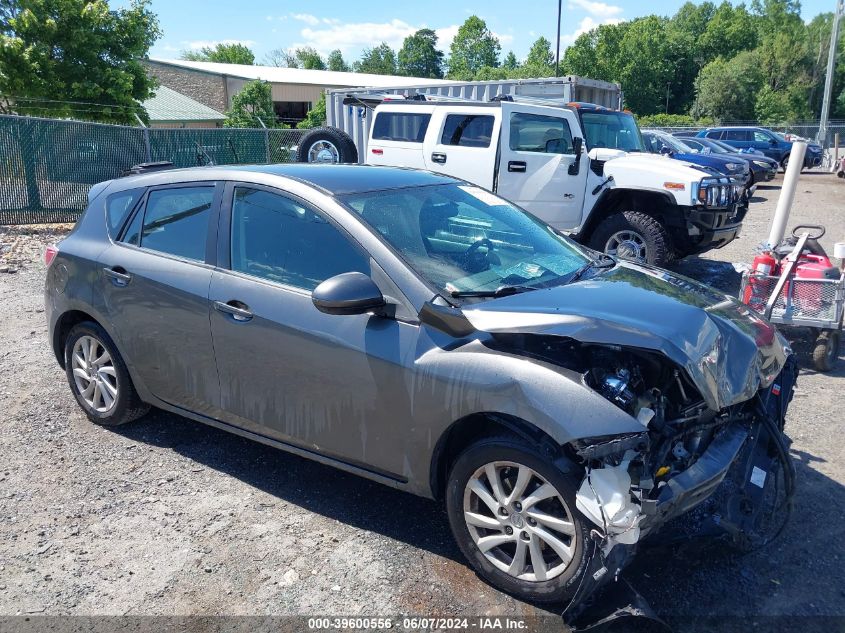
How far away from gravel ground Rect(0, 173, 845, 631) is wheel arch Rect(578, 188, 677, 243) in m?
4.22

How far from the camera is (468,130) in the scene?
368 inches

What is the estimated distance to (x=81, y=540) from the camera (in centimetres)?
359

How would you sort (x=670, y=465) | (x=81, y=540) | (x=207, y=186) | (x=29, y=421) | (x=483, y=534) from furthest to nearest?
(x=29, y=421), (x=207, y=186), (x=81, y=540), (x=483, y=534), (x=670, y=465)

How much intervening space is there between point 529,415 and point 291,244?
1600 millimetres

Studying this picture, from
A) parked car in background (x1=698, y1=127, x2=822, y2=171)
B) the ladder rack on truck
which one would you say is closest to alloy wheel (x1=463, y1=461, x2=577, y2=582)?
the ladder rack on truck

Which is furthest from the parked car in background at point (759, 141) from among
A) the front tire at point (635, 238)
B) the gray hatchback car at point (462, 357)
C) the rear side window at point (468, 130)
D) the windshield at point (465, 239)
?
the gray hatchback car at point (462, 357)

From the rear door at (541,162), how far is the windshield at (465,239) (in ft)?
16.1

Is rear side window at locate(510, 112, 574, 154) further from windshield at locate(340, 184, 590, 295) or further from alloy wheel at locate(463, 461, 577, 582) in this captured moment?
alloy wheel at locate(463, 461, 577, 582)

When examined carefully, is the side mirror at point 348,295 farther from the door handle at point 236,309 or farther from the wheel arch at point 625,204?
the wheel arch at point 625,204

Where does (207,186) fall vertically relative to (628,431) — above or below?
above

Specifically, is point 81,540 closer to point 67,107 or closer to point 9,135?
point 9,135

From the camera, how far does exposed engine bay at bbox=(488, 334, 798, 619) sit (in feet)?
8.93

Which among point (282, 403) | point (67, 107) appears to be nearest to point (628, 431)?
point (282, 403)

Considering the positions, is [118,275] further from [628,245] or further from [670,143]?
[670,143]
